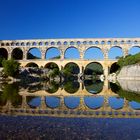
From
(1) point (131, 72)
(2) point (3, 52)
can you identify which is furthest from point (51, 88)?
(2) point (3, 52)

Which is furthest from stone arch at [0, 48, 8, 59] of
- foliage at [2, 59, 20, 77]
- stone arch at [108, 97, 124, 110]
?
stone arch at [108, 97, 124, 110]

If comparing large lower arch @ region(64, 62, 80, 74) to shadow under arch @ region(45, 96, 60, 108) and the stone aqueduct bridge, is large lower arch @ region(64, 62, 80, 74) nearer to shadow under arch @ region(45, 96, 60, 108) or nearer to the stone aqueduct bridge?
the stone aqueduct bridge

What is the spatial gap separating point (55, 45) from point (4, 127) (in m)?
93.5

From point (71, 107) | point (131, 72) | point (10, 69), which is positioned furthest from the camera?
point (131, 72)

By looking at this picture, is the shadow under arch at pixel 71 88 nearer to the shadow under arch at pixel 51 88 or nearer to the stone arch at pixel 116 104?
the shadow under arch at pixel 51 88

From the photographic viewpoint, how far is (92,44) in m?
103

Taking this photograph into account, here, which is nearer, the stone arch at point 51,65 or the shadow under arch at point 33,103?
the shadow under arch at point 33,103

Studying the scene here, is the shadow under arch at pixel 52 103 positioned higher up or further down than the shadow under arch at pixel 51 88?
further down

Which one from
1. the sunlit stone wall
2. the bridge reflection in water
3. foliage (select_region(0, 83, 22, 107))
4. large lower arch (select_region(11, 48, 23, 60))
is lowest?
the bridge reflection in water

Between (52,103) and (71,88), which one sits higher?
(71,88)

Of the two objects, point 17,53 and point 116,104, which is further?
point 17,53

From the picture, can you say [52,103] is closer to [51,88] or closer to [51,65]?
[51,88]

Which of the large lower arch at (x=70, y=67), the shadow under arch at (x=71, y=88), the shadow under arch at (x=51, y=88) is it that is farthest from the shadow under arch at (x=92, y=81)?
the large lower arch at (x=70, y=67)

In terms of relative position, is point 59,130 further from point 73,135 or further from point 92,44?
point 92,44
